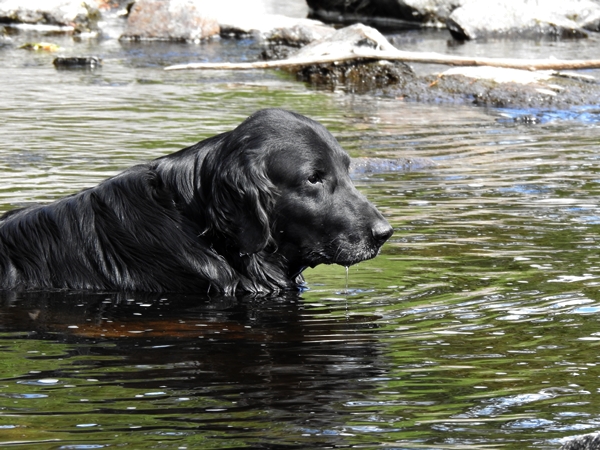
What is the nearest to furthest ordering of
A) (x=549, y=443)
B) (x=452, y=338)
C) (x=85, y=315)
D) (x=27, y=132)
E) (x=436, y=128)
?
(x=549, y=443) < (x=452, y=338) < (x=85, y=315) < (x=27, y=132) < (x=436, y=128)

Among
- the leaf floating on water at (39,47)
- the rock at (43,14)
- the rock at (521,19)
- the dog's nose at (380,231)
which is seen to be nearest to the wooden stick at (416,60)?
the leaf floating on water at (39,47)

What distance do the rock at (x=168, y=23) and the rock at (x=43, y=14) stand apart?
6.40 feet

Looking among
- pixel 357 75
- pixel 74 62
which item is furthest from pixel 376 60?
pixel 74 62

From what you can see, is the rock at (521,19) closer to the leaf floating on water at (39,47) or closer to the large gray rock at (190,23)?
the large gray rock at (190,23)

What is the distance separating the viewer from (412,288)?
6.65 meters

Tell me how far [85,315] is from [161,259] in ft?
1.92

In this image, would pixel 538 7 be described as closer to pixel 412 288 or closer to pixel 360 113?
pixel 360 113

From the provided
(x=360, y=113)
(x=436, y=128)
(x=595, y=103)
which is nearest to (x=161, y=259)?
(x=436, y=128)

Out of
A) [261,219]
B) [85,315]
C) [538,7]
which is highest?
[538,7]

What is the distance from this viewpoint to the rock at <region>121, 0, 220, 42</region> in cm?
2409

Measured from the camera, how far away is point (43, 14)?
25859 mm

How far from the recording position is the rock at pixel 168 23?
24.1 metres

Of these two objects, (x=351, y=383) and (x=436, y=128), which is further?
(x=436, y=128)

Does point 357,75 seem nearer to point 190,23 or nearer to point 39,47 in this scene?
point 190,23
